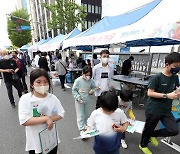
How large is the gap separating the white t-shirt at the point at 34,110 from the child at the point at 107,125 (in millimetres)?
446

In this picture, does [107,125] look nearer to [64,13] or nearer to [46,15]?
[64,13]

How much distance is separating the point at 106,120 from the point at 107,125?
6 centimetres

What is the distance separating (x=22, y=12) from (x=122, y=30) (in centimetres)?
3833

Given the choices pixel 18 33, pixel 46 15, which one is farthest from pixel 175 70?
pixel 46 15

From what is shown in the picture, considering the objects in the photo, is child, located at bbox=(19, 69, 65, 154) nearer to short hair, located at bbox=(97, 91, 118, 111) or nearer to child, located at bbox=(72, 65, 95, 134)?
short hair, located at bbox=(97, 91, 118, 111)

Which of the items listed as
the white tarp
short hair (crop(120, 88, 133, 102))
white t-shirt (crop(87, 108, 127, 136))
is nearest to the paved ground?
short hair (crop(120, 88, 133, 102))

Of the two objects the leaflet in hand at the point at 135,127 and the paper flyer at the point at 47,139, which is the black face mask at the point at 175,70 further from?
the paper flyer at the point at 47,139

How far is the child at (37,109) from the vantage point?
1.57 m

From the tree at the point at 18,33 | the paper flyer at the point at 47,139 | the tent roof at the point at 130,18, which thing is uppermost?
the tree at the point at 18,33

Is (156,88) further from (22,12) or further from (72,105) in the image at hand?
(22,12)

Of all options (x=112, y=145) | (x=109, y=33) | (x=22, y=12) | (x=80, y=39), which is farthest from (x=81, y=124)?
(x=22, y=12)

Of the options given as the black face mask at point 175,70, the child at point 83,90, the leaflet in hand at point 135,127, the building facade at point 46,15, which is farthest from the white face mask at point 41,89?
the building facade at point 46,15

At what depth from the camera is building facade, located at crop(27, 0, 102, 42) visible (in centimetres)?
3526

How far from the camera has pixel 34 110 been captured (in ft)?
5.31
